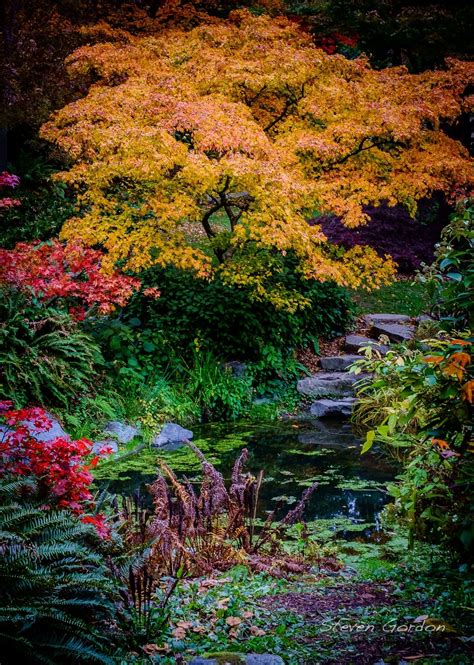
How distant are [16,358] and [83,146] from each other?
3.32 m

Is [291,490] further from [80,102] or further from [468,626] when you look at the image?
[80,102]

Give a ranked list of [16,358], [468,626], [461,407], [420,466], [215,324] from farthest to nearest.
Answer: [215,324] < [16,358] < [420,466] < [461,407] < [468,626]

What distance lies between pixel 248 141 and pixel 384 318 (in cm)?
560

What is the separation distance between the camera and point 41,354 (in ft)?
25.7

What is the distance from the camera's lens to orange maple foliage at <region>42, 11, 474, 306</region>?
8156mm

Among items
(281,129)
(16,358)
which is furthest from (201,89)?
(16,358)

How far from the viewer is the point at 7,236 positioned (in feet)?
38.6

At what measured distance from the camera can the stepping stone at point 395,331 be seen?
1128cm

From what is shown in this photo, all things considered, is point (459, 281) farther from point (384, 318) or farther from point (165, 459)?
point (384, 318)

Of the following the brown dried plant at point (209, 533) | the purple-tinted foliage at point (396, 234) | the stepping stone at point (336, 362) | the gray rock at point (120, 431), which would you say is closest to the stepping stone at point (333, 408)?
the stepping stone at point (336, 362)

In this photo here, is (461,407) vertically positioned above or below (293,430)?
above

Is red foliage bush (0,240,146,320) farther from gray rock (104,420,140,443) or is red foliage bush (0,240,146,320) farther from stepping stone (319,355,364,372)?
stepping stone (319,355,364,372)

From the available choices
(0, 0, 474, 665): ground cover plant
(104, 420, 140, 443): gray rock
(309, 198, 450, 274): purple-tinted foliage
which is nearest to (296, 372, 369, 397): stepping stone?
(0, 0, 474, 665): ground cover plant

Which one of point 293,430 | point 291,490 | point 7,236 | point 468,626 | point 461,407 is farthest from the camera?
point 7,236
